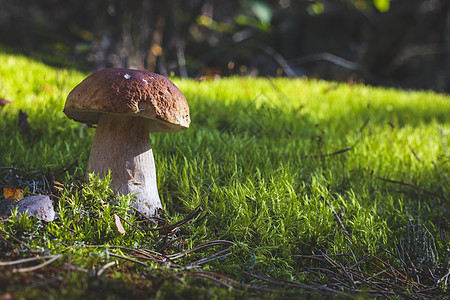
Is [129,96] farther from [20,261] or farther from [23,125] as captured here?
[23,125]

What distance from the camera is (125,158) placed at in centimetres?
210

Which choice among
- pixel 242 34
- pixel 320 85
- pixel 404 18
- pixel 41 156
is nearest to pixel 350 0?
pixel 404 18

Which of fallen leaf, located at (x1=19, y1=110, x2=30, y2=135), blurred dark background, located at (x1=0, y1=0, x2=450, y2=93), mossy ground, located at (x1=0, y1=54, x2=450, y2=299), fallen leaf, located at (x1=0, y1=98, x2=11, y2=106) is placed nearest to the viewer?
mossy ground, located at (x1=0, y1=54, x2=450, y2=299)

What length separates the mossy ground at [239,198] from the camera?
5.30 ft

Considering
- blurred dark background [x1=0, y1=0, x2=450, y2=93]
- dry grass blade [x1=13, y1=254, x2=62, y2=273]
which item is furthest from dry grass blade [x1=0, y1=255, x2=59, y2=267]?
blurred dark background [x1=0, y1=0, x2=450, y2=93]

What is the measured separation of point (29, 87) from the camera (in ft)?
12.6

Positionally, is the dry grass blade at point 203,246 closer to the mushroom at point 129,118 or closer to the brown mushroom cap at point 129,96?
the mushroom at point 129,118

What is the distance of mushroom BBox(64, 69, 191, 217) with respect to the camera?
5.80 ft

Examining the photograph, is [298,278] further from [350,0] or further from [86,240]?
[350,0]

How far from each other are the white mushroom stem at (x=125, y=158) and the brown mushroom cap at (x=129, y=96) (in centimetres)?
27

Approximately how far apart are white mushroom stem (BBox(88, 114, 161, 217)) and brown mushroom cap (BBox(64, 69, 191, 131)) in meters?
0.27

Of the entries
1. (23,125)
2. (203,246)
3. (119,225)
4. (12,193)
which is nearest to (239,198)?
(203,246)

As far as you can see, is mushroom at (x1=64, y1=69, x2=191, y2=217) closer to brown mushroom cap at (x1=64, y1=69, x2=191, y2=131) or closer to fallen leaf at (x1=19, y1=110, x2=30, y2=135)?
brown mushroom cap at (x1=64, y1=69, x2=191, y2=131)

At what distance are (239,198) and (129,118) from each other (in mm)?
890
